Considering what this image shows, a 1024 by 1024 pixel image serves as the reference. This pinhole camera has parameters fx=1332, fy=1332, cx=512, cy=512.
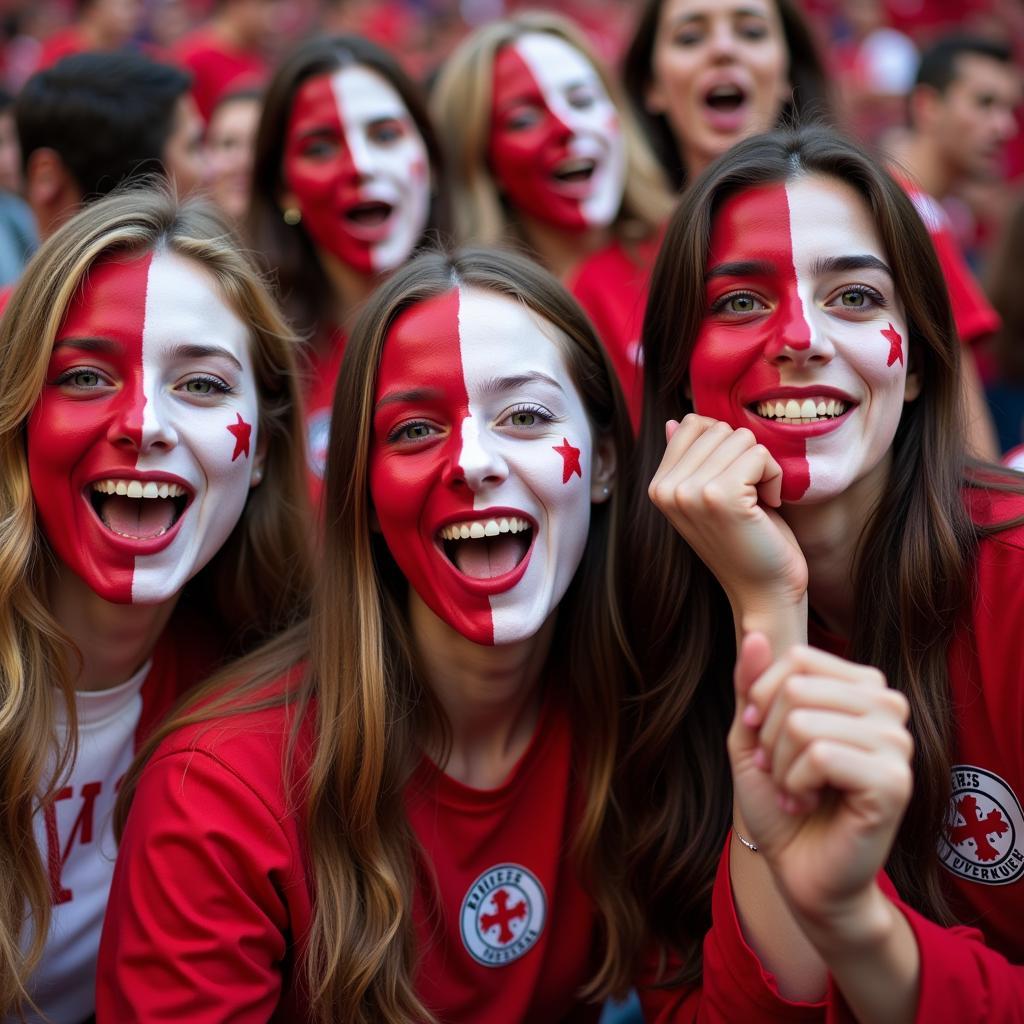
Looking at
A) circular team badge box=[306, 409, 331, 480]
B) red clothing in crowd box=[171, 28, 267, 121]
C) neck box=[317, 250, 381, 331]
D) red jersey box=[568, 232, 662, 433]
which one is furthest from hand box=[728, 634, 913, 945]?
red clothing in crowd box=[171, 28, 267, 121]

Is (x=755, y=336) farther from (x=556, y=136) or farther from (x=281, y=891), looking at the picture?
(x=556, y=136)

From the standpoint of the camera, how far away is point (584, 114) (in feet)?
14.3

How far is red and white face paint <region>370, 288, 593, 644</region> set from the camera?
8.23ft

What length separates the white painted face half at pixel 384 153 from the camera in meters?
4.22

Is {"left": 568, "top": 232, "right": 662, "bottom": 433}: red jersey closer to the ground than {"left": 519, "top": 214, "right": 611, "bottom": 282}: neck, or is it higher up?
closer to the ground

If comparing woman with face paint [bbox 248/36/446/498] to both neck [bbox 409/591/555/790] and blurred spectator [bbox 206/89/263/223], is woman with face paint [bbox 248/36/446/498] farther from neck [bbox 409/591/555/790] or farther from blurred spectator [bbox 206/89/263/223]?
neck [bbox 409/591/555/790]

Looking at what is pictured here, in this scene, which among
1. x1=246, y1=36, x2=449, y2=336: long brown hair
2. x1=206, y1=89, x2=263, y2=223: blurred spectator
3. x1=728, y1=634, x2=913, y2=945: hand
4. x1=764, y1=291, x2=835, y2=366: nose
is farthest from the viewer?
x1=206, y1=89, x2=263, y2=223: blurred spectator

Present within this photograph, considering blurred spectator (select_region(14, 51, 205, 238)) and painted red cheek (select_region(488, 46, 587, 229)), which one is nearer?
blurred spectator (select_region(14, 51, 205, 238))

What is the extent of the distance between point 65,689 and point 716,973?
4.47 ft

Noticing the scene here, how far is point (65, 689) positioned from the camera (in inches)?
104

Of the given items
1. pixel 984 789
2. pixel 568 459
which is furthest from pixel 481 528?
pixel 984 789

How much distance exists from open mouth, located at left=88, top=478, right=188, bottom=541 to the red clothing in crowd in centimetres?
452

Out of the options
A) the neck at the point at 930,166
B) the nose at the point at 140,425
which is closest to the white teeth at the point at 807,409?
the nose at the point at 140,425

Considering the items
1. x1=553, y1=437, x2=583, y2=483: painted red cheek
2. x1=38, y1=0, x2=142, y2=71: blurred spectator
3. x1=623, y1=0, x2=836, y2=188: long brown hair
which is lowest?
x1=553, y1=437, x2=583, y2=483: painted red cheek
